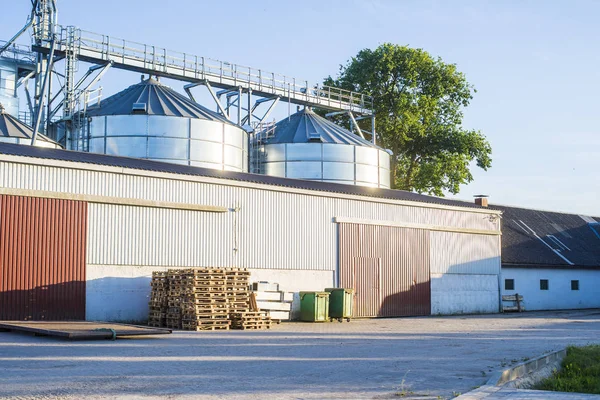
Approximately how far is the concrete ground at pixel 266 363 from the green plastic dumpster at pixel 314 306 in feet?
19.5

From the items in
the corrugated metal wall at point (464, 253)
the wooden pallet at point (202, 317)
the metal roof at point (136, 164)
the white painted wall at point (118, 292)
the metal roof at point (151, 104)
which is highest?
the metal roof at point (151, 104)

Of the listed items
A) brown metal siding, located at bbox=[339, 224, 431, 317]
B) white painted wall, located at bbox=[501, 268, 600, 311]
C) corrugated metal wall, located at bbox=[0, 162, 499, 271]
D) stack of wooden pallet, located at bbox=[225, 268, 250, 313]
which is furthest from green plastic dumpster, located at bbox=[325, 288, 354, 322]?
white painted wall, located at bbox=[501, 268, 600, 311]

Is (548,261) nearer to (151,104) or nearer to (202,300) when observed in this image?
(151,104)

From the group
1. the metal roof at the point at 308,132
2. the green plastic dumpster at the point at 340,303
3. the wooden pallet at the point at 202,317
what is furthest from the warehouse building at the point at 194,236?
the metal roof at the point at 308,132

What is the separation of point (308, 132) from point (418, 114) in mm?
18880

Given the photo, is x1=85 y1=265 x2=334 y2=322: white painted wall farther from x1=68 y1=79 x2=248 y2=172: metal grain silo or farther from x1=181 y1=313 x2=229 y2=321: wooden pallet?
x1=68 y1=79 x2=248 y2=172: metal grain silo

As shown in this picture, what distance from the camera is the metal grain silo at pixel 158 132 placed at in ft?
120

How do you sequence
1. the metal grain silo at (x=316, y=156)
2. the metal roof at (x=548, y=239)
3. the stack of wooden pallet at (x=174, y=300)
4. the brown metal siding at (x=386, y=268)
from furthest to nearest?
1. the metal roof at (x=548, y=239)
2. the metal grain silo at (x=316, y=156)
3. the brown metal siding at (x=386, y=268)
4. the stack of wooden pallet at (x=174, y=300)

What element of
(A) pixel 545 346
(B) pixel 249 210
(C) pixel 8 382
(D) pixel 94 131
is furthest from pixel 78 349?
(D) pixel 94 131

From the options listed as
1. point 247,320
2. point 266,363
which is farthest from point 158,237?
point 266,363

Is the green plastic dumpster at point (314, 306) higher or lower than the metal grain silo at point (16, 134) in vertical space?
lower

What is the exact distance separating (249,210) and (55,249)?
25.6 feet

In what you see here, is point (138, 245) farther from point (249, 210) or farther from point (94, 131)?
point (94, 131)

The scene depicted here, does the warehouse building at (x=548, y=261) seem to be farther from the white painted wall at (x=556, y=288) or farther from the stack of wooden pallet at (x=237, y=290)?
the stack of wooden pallet at (x=237, y=290)
